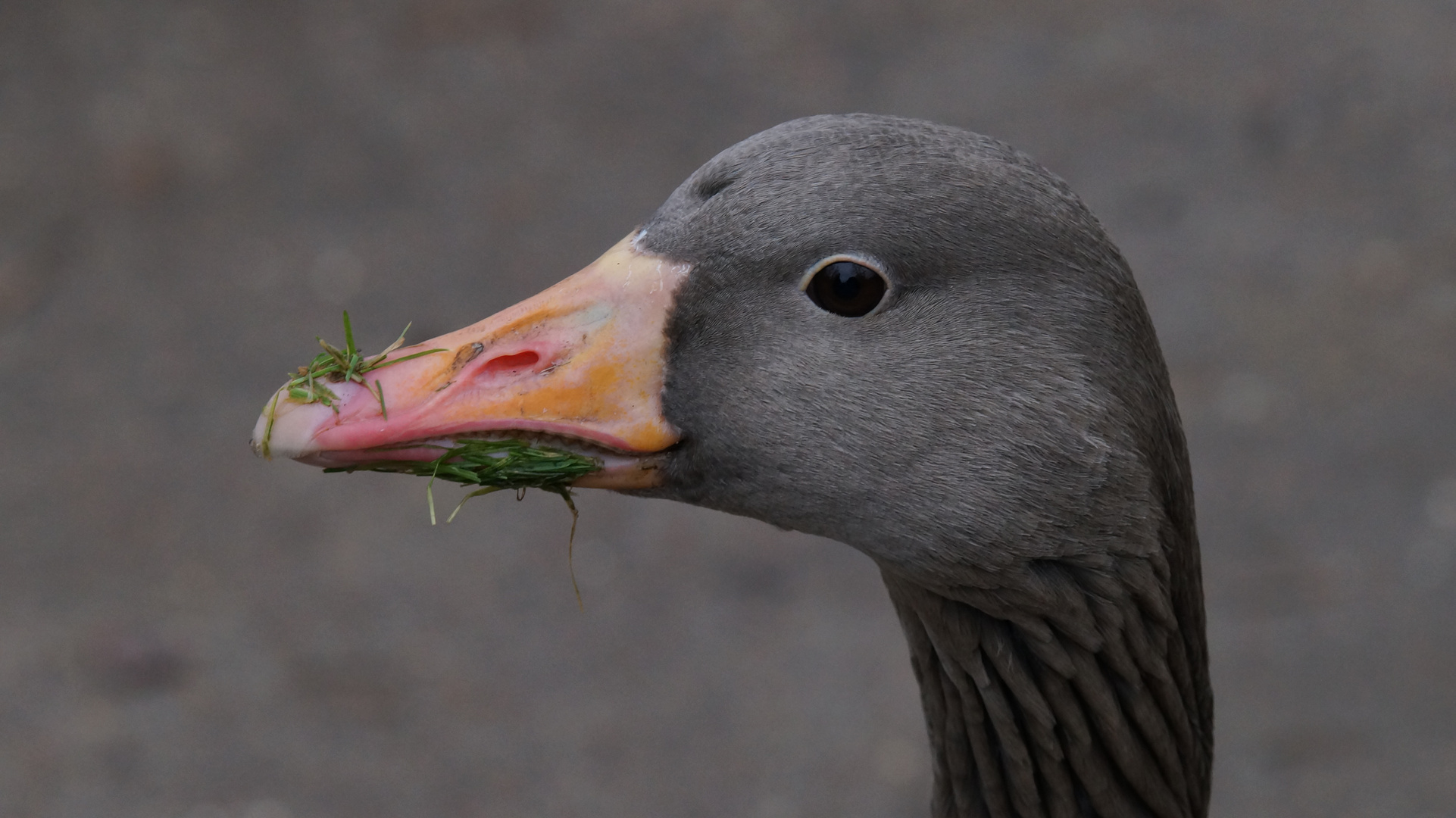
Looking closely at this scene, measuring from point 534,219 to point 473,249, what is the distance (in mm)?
417

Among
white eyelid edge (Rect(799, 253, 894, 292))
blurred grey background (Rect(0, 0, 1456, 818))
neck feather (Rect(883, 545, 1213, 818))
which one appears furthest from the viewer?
blurred grey background (Rect(0, 0, 1456, 818))

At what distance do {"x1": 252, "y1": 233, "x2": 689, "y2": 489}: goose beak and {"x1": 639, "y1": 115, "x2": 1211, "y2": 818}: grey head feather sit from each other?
6 centimetres

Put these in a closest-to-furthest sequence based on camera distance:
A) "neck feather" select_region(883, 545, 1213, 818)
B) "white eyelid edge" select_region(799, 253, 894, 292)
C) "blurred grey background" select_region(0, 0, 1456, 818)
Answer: "white eyelid edge" select_region(799, 253, 894, 292)
"neck feather" select_region(883, 545, 1213, 818)
"blurred grey background" select_region(0, 0, 1456, 818)

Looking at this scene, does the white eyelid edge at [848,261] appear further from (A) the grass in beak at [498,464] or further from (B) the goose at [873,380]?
(A) the grass in beak at [498,464]

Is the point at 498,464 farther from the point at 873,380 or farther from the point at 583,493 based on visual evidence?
the point at 583,493

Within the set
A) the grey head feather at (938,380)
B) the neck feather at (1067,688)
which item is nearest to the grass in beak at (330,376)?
the grey head feather at (938,380)

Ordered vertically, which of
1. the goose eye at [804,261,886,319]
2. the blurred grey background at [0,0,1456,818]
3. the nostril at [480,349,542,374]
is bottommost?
the nostril at [480,349,542,374]

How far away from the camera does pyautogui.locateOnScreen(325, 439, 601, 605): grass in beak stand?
2400mm

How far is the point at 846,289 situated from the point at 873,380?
173 millimetres

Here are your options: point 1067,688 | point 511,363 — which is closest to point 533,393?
point 511,363

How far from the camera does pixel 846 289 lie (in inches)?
93.4

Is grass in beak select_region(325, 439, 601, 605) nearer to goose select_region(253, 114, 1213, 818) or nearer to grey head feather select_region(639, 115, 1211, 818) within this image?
goose select_region(253, 114, 1213, 818)

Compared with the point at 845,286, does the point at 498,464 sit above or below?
below

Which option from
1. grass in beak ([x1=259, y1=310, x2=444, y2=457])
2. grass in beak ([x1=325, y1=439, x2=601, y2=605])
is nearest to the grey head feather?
grass in beak ([x1=325, y1=439, x2=601, y2=605])
